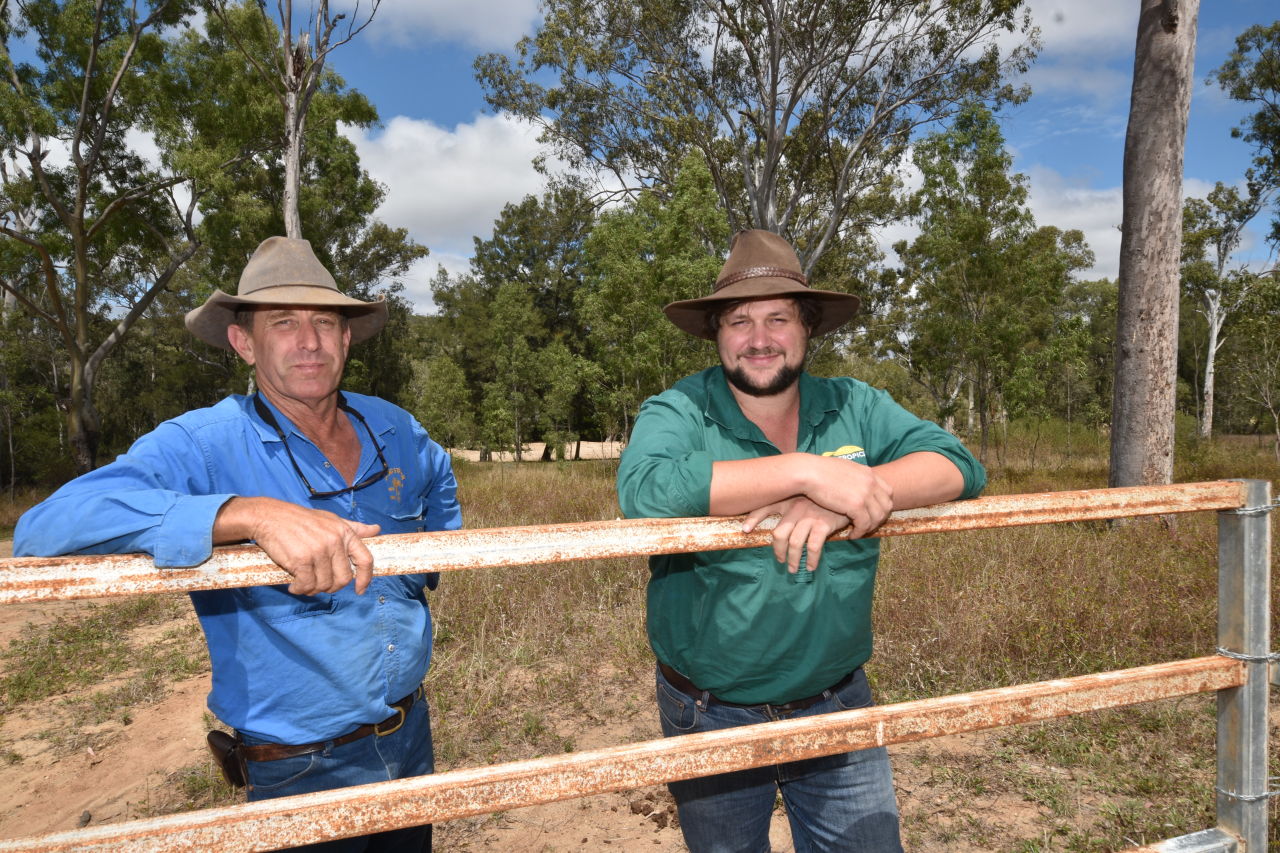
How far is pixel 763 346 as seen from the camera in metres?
2.02

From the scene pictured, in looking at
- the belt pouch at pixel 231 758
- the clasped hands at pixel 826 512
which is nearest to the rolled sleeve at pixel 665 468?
the clasped hands at pixel 826 512

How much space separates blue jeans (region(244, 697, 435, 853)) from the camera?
183 centimetres

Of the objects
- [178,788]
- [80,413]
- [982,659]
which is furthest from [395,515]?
[80,413]

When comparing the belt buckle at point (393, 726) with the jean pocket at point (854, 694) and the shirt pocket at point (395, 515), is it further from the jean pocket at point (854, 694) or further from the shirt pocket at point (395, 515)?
the jean pocket at point (854, 694)

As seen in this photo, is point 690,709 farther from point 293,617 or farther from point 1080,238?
point 1080,238

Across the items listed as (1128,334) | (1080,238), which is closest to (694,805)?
(1128,334)

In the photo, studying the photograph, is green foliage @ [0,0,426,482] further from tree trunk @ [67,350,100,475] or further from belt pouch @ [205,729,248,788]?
belt pouch @ [205,729,248,788]

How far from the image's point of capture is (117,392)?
3591cm

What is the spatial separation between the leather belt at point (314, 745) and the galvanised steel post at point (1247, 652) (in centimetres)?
194

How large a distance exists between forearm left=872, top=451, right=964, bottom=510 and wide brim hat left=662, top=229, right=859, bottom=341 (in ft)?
2.01

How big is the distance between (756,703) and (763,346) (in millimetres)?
928

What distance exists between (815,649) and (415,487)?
50.9 inches

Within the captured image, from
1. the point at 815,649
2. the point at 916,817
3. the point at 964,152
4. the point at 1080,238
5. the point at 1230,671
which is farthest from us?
the point at 1080,238

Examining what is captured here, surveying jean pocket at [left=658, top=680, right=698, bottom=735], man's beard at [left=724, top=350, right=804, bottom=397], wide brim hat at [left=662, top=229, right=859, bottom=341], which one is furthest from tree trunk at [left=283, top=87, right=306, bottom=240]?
jean pocket at [left=658, top=680, right=698, bottom=735]
